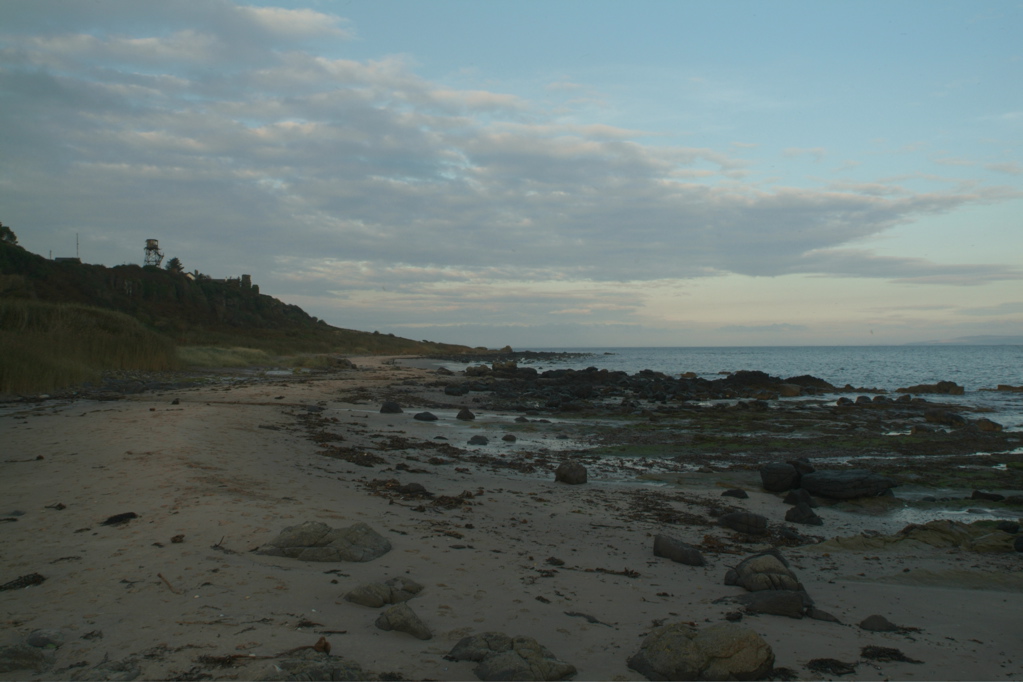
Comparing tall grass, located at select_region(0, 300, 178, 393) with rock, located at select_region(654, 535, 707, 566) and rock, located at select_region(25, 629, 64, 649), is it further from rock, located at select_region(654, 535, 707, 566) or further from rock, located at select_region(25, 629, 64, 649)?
rock, located at select_region(654, 535, 707, 566)

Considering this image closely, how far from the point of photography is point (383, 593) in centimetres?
409

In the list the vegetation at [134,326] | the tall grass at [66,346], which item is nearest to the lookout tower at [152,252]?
the vegetation at [134,326]

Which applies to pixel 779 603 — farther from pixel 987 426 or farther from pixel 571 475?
pixel 987 426

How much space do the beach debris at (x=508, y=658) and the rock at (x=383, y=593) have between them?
2.32 ft

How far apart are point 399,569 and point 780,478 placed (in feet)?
24.0

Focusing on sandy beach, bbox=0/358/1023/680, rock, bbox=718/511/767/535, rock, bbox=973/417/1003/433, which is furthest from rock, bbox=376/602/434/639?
rock, bbox=973/417/1003/433

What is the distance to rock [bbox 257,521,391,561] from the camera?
472 centimetres

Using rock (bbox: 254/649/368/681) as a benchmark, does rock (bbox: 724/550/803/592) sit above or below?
below

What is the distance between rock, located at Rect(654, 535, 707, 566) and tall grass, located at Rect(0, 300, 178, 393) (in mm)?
14561

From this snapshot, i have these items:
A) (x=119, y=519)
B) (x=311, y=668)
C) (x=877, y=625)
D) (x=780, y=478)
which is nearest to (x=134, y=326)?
(x=119, y=519)

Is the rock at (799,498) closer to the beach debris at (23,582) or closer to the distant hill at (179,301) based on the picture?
the beach debris at (23,582)

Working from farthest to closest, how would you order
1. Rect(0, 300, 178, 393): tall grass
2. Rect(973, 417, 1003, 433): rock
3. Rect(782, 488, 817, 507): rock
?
1. Rect(973, 417, 1003, 433): rock
2. Rect(0, 300, 178, 393): tall grass
3. Rect(782, 488, 817, 507): rock

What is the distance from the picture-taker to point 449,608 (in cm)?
416

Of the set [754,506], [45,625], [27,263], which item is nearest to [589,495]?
[754,506]
